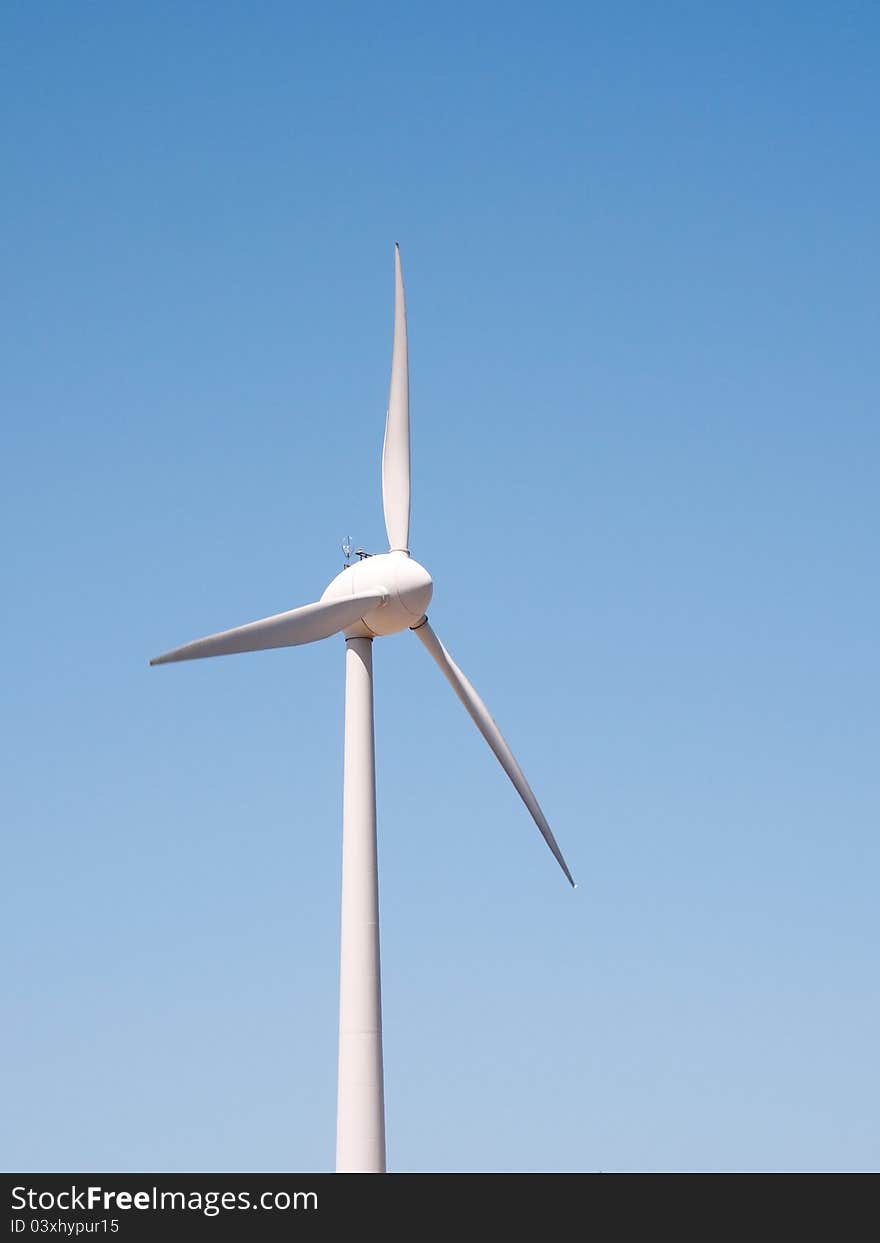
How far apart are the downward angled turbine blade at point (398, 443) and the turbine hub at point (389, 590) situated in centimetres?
156

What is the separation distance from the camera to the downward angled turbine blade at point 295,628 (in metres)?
41.6

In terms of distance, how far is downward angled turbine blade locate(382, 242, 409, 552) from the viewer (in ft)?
155

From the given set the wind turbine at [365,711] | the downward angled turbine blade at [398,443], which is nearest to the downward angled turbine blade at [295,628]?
the wind turbine at [365,711]

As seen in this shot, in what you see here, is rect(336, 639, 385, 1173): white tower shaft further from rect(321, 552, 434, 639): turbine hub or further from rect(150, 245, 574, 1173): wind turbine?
rect(321, 552, 434, 639): turbine hub

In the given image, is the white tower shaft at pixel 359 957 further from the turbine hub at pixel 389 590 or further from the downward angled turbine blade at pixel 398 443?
the downward angled turbine blade at pixel 398 443

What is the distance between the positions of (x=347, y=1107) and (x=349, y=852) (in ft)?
17.9

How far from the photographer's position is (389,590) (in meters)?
44.8

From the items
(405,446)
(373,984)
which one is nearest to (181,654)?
Answer: (373,984)

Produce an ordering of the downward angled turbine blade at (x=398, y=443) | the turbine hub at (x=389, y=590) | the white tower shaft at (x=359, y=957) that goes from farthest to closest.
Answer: the downward angled turbine blade at (x=398, y=443) → the turbine hub at (x=389, y=590) → the white tower shaft at (x=359, y=957)

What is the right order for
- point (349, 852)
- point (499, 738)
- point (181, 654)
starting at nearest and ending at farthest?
point (181, 654), point (349, 852), point (499, 738)

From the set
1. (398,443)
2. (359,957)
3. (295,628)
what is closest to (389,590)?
(295,628)
